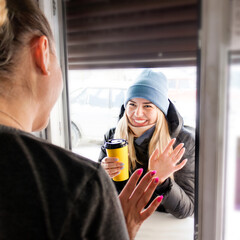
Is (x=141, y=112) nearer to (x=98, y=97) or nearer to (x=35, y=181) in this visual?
(x=98, y=97)

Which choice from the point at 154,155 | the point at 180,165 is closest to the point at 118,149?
the point at 154,155

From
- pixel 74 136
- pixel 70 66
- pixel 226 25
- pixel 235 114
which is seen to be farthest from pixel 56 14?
pixel 235 114

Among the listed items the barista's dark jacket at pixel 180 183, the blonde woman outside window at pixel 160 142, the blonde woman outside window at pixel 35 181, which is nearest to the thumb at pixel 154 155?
the blonde woman outside window at pixel 160 142

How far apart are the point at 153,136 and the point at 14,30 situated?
0.88m

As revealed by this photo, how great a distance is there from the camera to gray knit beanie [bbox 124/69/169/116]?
1.28 meters

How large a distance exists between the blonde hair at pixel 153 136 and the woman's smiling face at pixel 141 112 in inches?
1.2

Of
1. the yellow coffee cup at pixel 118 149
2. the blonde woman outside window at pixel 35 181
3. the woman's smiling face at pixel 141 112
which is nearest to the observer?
the blonde woman outside window at pixel 35 181

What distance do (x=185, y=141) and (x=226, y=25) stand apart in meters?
0.60

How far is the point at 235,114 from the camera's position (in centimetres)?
88

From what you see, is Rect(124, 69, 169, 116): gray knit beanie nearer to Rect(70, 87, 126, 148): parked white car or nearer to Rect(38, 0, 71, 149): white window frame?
Rect(70, 87, 126, 148): parked white car

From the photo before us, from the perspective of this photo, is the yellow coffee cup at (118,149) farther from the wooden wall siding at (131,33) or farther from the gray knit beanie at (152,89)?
the wooden wall siding at (131,33)

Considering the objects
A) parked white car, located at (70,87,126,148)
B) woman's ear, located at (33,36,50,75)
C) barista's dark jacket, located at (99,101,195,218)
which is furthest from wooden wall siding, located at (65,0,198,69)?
woman's ear, located at (33,36,50,75)

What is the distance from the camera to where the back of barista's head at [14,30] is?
677mm

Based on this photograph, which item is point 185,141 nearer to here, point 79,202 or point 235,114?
point 235,114
